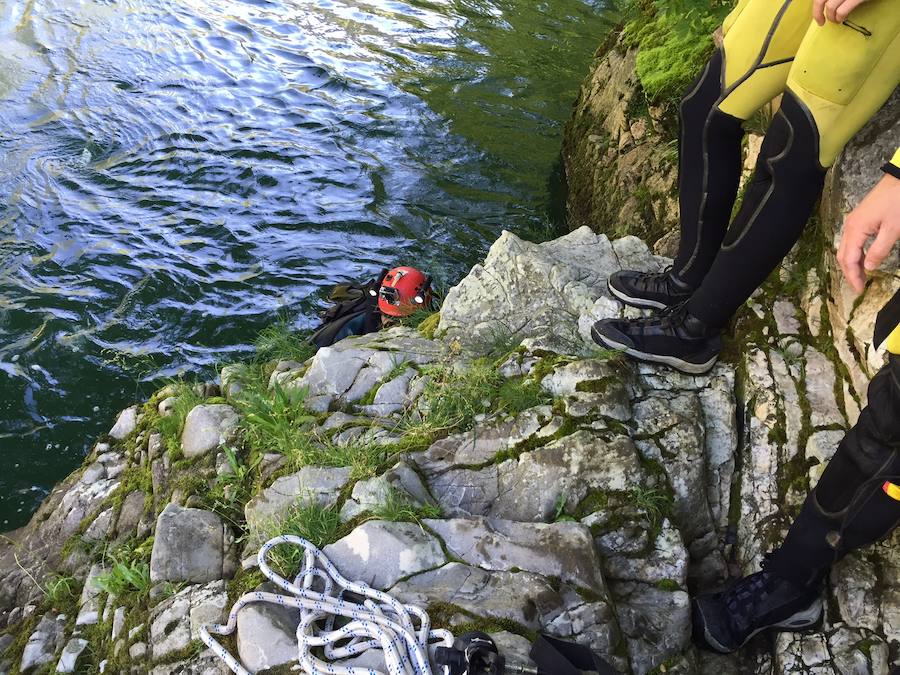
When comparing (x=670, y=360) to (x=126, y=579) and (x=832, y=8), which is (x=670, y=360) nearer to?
(x=832, y=8)

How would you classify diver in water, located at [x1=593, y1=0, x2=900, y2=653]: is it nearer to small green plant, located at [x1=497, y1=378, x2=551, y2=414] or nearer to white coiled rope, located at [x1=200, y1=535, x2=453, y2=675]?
small green plant, located at [x1=497, y1=378, x2=551, y2=414]

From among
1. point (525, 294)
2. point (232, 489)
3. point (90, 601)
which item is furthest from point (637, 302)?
point (90, 601)

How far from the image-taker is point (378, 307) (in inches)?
271

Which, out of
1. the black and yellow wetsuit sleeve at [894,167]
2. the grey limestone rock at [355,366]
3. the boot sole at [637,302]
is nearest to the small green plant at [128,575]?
the grey limestone rock at [355,366]

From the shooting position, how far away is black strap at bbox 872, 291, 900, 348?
286 cm

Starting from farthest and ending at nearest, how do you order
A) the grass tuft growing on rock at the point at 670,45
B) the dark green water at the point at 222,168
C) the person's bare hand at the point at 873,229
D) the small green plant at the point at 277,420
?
the dark green water at the point at 222,168, the grass tuft growing on rock at the point at 670,45, the small green plant at the point at 277,420, the person's bare hand at the point at 873,229

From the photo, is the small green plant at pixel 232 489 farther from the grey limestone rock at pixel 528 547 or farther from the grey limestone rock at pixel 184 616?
the grey limestone rock at pixel 528 547

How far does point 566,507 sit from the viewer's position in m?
3.55

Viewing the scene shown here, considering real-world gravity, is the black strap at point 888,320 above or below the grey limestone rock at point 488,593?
above

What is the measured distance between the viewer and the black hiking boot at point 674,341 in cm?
407

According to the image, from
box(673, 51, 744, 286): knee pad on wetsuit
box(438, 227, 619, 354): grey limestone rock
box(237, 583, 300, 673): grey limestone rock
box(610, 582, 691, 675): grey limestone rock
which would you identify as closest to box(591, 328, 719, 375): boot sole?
box(438, 227, 619, 354): grey limestone rock

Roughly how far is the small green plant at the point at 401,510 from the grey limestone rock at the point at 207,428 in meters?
1.43

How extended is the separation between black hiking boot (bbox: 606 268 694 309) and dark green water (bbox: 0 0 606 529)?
12.6ft

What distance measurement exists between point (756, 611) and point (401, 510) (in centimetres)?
165
